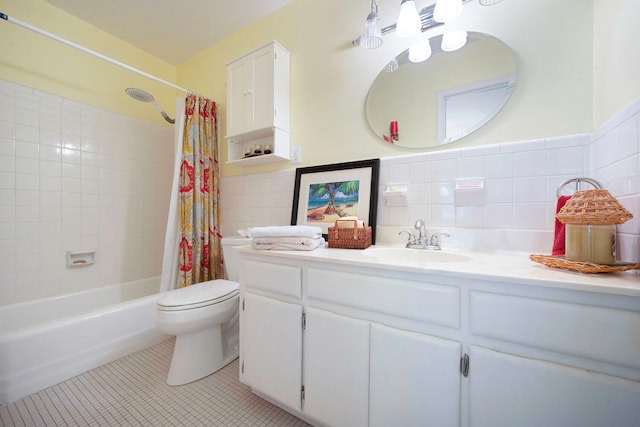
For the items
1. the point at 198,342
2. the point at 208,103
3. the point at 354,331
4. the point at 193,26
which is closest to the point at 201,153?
the point at 208,103

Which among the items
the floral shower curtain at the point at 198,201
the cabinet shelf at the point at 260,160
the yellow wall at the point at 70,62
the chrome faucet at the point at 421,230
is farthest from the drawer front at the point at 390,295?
the yellow wall at the point at 70,62

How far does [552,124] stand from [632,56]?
0.32m

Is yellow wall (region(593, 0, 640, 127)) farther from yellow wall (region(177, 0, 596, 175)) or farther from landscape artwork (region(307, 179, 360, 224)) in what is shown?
landscape artwork (region(307, 179, 360, 224))

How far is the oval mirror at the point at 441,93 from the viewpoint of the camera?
1.16 meters

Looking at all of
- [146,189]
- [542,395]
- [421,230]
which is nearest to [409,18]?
[421,230]

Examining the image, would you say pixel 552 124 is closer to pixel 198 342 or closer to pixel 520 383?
pixel 520 383

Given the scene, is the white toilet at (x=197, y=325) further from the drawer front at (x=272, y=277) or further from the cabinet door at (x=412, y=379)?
the cabinet door at (x=412, y=379)

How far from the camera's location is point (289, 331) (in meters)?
1.04

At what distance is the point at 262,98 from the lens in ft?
5.77

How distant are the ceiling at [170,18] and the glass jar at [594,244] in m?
2.23

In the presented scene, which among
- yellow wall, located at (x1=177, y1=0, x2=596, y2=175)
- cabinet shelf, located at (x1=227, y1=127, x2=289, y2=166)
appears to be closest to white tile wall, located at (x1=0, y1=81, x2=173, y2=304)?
yellow wall, located at (x1=177, y1=0, x2=596, y2=175)

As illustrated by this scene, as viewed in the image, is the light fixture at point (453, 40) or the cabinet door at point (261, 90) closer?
the light fixture at point (453, 40)

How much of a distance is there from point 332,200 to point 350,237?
41 cm

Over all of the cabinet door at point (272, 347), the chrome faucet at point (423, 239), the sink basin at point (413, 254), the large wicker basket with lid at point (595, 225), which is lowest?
the cabinet door at point (272, 347)
